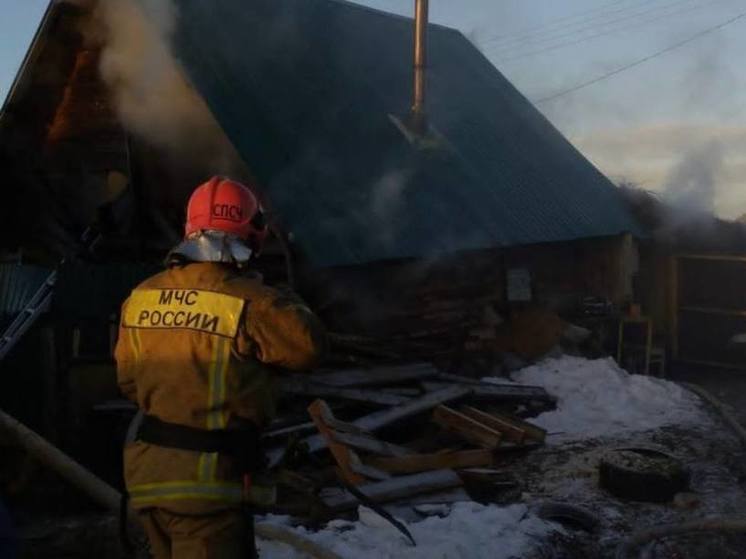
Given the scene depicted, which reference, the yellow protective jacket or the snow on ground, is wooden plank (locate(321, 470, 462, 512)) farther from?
the yellow protective jacket

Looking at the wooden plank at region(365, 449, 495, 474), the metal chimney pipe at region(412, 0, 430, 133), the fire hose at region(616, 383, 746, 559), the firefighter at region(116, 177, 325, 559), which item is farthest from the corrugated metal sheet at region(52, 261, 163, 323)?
the metal chimney pipe at region(412, 0, 430, 133)

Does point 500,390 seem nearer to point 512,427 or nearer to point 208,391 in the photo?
point 512,427

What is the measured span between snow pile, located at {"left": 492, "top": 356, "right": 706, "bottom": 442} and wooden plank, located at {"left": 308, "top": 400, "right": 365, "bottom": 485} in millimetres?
2889

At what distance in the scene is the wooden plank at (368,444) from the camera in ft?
24.1

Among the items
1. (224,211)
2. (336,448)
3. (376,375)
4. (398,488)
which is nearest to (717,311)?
(376,375)

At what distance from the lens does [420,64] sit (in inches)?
537

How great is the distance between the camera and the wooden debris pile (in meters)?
→ 6.55

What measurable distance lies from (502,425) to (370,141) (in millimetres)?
5276

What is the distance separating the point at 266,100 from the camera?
1090 cm

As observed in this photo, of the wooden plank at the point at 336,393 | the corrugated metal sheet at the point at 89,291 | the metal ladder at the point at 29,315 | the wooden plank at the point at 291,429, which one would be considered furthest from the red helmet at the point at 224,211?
the corrugated metal sheet at the point at 89,291

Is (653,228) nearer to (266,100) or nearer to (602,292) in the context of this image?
(602,292)

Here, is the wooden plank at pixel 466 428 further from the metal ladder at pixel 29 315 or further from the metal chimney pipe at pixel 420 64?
the metal chimney pipe at pixel 420 64

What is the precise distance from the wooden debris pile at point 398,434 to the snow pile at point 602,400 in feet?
1.46

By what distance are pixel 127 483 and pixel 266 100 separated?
8219 millimetres
